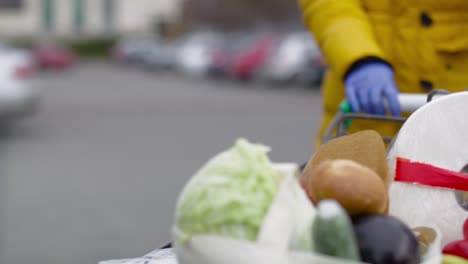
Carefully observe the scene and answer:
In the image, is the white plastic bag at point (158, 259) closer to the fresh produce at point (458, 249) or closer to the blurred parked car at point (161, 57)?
the fresh produce at point (458, 249)

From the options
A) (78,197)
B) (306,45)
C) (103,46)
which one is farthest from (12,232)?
(103,46)

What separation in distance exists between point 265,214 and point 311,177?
165 millimetres

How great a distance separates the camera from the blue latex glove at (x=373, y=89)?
230 cm

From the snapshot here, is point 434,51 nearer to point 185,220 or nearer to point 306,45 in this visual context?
point 185,220

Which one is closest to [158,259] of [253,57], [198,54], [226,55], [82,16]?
[253,57]

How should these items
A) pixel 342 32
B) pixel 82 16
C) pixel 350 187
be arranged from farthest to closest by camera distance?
pixel 82 16 < pixel 342 32 < pixel 350 187

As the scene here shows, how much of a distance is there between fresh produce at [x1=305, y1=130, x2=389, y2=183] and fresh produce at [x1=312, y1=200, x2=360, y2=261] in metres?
0.32

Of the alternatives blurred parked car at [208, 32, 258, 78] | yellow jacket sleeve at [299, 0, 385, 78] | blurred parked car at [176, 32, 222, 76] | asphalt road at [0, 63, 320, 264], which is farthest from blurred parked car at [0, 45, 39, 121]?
blurred parked car at [176, 32, 222, 76]

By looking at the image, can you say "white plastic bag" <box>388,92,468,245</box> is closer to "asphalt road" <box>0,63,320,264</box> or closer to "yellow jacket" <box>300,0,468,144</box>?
"yellow jacket" <box>300,0,468,144</box>

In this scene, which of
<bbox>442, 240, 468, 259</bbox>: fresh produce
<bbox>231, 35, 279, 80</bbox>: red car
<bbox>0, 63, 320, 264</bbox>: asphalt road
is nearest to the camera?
<bbox>442, 240, 468, 259</bbox>: fresh produce

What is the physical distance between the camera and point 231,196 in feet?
4.33

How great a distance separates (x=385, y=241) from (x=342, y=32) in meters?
1.34

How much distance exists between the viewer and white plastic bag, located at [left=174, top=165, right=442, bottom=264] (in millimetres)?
1239

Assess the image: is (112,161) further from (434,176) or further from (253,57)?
(253,57)
